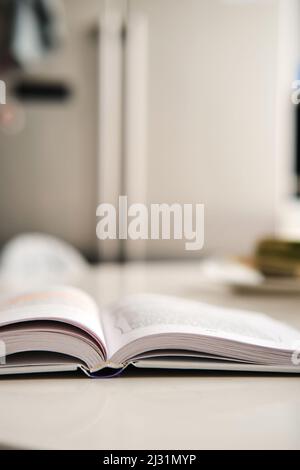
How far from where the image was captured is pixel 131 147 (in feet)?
9.50

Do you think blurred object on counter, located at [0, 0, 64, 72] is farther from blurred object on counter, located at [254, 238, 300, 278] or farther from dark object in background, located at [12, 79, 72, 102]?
blurred object on counter, located at [254, 238, 300, 278]

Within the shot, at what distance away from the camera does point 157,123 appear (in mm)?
2951

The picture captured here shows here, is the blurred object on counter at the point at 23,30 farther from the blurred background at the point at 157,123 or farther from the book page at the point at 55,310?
the book page at the point at 55,310

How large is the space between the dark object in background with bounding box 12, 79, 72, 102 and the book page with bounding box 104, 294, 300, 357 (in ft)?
6.99

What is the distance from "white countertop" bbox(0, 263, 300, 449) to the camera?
0.46 metres

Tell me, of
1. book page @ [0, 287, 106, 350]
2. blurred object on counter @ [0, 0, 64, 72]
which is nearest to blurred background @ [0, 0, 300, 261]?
blurred object on counter @ [0, 0, 64, 72]

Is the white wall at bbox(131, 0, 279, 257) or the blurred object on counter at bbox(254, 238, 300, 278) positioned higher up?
the white wall at bbox(131, 0, 279, 257)

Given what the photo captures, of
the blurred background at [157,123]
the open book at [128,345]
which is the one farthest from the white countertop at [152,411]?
the blurred background at [157,123]

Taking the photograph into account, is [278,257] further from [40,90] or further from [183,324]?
[40,90]

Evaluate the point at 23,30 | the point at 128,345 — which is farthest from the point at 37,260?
the point at 128,345

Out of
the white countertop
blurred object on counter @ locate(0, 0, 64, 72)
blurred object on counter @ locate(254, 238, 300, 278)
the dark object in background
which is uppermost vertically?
the dark object in background

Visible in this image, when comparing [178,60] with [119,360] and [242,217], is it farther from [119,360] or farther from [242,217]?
[119,360]

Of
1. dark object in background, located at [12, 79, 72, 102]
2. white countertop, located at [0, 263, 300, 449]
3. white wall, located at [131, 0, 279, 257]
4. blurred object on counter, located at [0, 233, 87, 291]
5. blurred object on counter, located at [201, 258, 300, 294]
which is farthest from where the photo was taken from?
white wall, located at [131, 0, 279, 257]

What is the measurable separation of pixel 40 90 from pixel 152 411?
247 centimetres
